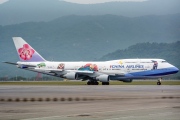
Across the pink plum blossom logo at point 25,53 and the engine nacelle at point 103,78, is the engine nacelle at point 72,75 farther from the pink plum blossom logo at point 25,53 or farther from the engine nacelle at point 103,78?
the pink plum blossom logo at point 25,53

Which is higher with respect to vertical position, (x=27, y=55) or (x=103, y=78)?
(x=27, y=55)

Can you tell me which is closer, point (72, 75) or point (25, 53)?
point (72, 75)

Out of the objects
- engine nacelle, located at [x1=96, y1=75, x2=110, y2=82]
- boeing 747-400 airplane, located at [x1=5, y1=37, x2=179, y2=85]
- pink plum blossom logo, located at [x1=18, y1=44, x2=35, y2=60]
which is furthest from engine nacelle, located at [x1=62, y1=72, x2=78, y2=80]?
pink plum blossom logo, located at [x1=18, y1=44, x2=35, y2=60]

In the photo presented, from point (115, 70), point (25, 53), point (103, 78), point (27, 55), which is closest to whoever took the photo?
point (103, 78)

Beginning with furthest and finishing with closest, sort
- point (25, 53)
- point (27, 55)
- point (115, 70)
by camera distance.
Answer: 1. point (25, 53)
2. point (27, 55)
3. point (115, 70)

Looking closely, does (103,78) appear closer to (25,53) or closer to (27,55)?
(27,55)

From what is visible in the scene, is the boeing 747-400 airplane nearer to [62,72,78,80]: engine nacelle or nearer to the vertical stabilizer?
[62,72,78,80]: engine nacelle

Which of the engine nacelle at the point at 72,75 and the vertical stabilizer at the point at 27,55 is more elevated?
the vertical stabilizer at the point at 27,55

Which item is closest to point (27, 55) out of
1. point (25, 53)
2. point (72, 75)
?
point (25, 53)

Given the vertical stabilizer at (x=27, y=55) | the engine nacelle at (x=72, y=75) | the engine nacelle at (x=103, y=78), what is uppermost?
the vertical stabilizer at (x=27, y=55)

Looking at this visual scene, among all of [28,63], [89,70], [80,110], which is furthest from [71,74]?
[80,110]

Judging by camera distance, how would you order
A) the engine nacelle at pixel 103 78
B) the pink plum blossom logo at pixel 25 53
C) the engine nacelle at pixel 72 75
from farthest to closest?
the pink plum blossom logo at pixel 25 53 < the engine nacelle at pixel 72 75 < the engine nacelle at pixel 103 78

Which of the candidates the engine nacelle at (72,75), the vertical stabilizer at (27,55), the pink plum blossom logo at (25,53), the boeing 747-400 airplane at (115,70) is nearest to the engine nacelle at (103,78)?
the boeing 747-400 airplane at (115,70)

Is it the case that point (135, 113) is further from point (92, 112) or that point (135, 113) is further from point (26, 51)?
point (26, 51)
